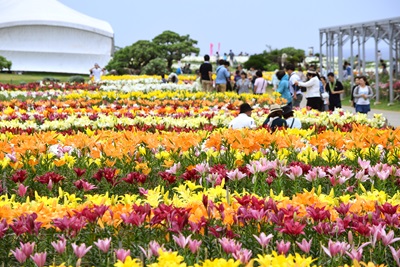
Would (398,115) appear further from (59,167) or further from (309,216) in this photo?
(309,216)

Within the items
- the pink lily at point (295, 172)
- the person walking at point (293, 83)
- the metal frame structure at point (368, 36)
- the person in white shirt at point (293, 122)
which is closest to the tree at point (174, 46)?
the metal frame structure at point (368, 36)

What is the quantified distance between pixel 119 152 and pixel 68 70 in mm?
56706

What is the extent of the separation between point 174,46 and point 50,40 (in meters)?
13.1

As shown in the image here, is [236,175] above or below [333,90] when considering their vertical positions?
above

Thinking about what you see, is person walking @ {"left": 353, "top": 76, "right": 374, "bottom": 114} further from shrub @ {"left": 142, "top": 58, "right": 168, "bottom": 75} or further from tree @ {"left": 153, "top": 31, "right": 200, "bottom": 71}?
tree @ {"left": 153, "top": 31, "right": 200, "bottom": 71}

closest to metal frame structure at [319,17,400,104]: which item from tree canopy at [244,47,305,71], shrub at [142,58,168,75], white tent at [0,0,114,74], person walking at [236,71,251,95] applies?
person walking at [236,71,251,95]

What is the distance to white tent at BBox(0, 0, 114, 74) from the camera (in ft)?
203

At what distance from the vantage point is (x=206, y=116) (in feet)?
42.1

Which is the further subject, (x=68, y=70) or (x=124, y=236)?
(x=68, y=70)

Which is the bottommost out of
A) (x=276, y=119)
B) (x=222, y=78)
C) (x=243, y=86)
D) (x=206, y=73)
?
(x=243, y=86)

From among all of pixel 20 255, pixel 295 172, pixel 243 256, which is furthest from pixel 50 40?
pixel 243 256

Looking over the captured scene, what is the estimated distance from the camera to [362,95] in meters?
17.1

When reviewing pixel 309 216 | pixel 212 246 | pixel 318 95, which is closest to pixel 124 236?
pixel 212 246

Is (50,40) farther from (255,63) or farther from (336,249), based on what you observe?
(336,249)
